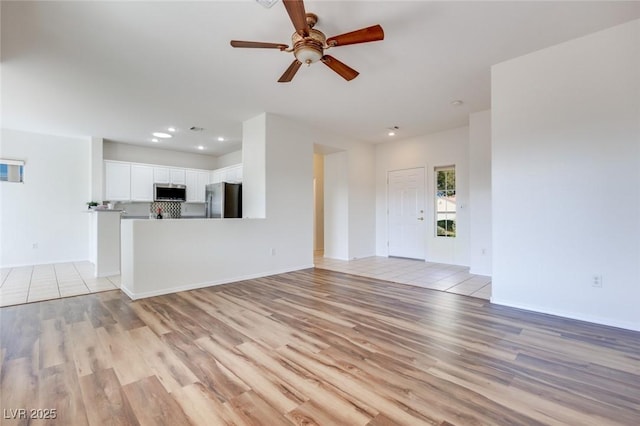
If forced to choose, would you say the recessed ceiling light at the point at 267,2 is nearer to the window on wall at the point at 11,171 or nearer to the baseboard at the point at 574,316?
the baseboard at the point at 574,316

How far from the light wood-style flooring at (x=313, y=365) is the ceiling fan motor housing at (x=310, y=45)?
246 cm

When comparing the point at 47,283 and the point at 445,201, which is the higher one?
the point at 445,201

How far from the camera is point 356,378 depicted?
1.81 m

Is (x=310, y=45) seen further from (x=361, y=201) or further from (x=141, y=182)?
(x=141, y=182)

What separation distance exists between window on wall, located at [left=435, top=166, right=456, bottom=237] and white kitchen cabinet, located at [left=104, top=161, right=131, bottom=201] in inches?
276

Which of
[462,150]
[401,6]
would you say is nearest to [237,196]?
[401,6]

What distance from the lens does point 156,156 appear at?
7145mm

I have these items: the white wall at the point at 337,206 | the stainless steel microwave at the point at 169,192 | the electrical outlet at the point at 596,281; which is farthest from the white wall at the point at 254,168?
the electrical outlet at the point at 596,281

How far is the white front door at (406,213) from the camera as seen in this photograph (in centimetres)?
626

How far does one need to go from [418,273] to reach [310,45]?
158 inches

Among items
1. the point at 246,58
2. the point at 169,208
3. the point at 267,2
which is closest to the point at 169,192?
the point at 169,208

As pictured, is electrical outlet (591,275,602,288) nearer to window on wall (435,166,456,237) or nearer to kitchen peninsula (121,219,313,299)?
window on wall (435,166,456,237)

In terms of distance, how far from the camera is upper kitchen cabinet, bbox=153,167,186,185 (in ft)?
22.5

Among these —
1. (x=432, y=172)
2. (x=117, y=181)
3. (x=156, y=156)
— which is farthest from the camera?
(x=156, y=156)
